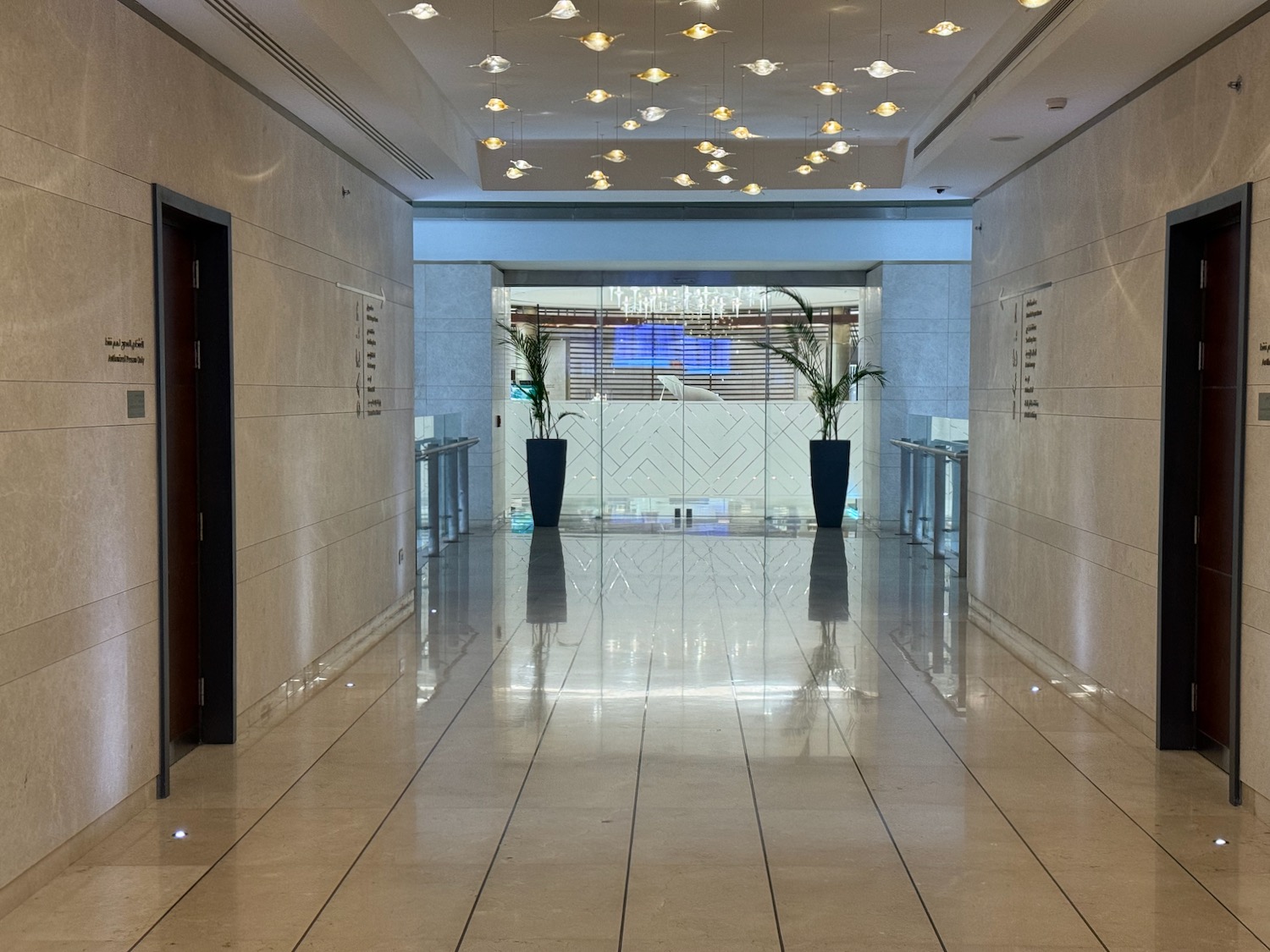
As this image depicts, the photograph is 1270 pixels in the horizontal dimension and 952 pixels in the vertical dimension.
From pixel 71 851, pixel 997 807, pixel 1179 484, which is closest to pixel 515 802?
pixel 71 851

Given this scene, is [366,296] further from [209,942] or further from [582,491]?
[582,491]

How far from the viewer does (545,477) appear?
15.7 m

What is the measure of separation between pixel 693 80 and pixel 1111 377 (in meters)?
3.64

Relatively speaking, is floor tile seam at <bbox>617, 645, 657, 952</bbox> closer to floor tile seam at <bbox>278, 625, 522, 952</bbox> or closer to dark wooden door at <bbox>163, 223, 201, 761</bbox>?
floor tile seam at <bbox>278, 625, 522, 952</bbox>

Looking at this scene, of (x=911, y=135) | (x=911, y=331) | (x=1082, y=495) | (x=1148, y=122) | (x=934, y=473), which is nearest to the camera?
(x=1148, y=122)

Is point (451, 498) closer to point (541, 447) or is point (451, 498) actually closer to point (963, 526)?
point (541, 447)

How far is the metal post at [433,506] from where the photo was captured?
1309 centimetres

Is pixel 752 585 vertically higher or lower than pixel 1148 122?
lower

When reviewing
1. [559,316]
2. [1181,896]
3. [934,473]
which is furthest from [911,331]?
[1181,896]

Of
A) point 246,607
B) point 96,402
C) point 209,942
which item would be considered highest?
point 96,402

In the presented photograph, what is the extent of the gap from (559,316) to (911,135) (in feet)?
22.0

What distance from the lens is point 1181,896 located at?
424 cm

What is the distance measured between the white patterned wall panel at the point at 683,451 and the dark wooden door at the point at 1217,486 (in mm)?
10876

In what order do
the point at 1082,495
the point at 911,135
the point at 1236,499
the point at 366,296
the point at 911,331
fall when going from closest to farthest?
the point at 1236,499 < the point at 1082,495 < the point at 366,296 < the point at 911,135 < the point at 911,331
